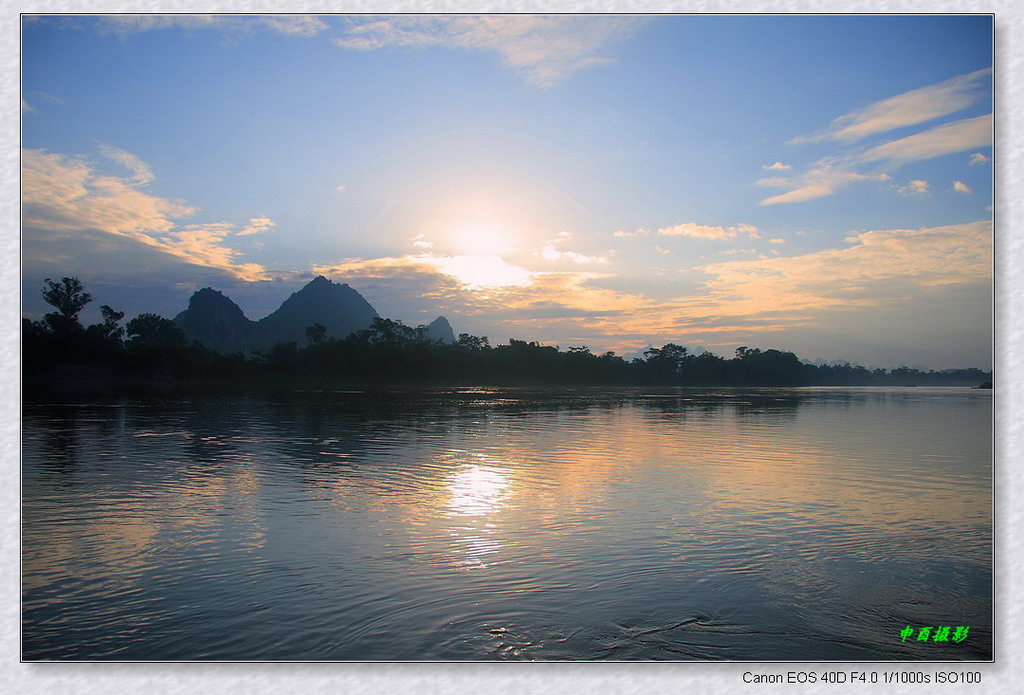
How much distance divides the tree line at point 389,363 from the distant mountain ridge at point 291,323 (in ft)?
2.44

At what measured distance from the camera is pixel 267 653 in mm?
3824

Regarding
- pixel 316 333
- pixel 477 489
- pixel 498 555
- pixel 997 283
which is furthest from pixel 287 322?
pixel 997 283

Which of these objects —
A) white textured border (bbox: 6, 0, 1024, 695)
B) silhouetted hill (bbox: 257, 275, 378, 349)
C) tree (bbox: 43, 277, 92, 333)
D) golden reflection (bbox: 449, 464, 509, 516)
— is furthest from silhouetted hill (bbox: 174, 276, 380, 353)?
white textured border (bbox: 6, 0, 1024, 695)

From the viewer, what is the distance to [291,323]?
122 feet

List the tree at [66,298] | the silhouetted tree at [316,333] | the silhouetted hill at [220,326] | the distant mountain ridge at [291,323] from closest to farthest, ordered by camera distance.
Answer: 1. the tree at [66,298]
2. the silhouetted hill at [220,326]
3. the distant mountain ridge at [291,323]
4. the silhouetted tree at [316,333]

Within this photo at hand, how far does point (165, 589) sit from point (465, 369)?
44.4 meters

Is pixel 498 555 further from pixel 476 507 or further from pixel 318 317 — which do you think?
pixel 318 317

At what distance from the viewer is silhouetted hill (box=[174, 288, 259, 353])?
23934mm

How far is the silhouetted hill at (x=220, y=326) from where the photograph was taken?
23934 mm

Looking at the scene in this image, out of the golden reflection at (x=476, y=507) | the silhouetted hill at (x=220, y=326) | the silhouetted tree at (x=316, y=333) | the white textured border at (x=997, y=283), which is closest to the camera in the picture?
the white textured border at (x=997, y=283)

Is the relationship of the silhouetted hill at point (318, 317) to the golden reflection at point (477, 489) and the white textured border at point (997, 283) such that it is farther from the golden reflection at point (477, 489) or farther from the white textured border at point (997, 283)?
the white textured border at point (997, 283)

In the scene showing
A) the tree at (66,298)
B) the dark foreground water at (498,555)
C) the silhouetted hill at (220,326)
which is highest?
the silhouetted hill at (220,326)

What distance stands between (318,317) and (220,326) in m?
7.23

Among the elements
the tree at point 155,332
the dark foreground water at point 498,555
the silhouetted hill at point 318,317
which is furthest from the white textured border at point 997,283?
the silhouetted hill at point 318,317
